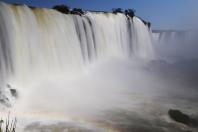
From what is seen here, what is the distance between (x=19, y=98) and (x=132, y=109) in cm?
442

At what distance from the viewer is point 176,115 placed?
11.0 m

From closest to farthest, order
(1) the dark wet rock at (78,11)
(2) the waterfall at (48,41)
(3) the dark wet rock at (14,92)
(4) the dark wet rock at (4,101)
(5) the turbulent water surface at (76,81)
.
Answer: (5) the turbulent water surface at (76,81)
(4) the dark wet rock at (4,101)
(3) the dark wet rock at (14,92)
(2) the waterfall at (48,41)
(1) the dark wet rock at (78,11)

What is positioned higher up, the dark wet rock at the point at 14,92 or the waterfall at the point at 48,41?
the waterfall at the point at 48,41

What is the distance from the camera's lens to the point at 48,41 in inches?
618

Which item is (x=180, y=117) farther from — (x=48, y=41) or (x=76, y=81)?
(x=48, y=41)

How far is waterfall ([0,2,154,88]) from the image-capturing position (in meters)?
13.1

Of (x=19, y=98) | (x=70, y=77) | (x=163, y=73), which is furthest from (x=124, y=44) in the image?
(x=19, y=98)

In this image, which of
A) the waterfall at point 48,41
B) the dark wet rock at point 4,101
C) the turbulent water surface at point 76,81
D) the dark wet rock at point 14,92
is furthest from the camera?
the waterfall at point 48,41

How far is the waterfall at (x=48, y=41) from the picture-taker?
42.8 ft

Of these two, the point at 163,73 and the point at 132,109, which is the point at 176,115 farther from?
the point at 163,73

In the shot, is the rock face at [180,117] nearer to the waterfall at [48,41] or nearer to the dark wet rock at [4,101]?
the dark wet rock at [4,101]

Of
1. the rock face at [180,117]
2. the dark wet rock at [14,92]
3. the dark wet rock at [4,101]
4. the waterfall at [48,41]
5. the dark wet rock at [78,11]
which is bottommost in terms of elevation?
the rock face at [180,117]

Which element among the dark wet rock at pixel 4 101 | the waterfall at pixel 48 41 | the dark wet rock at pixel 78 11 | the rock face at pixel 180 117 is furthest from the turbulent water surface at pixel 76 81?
the dark wet rock at pixel 78 11

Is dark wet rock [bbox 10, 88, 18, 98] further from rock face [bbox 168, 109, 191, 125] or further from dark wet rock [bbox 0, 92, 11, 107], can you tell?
rock face [bbox 168, 109, 191, 125]
